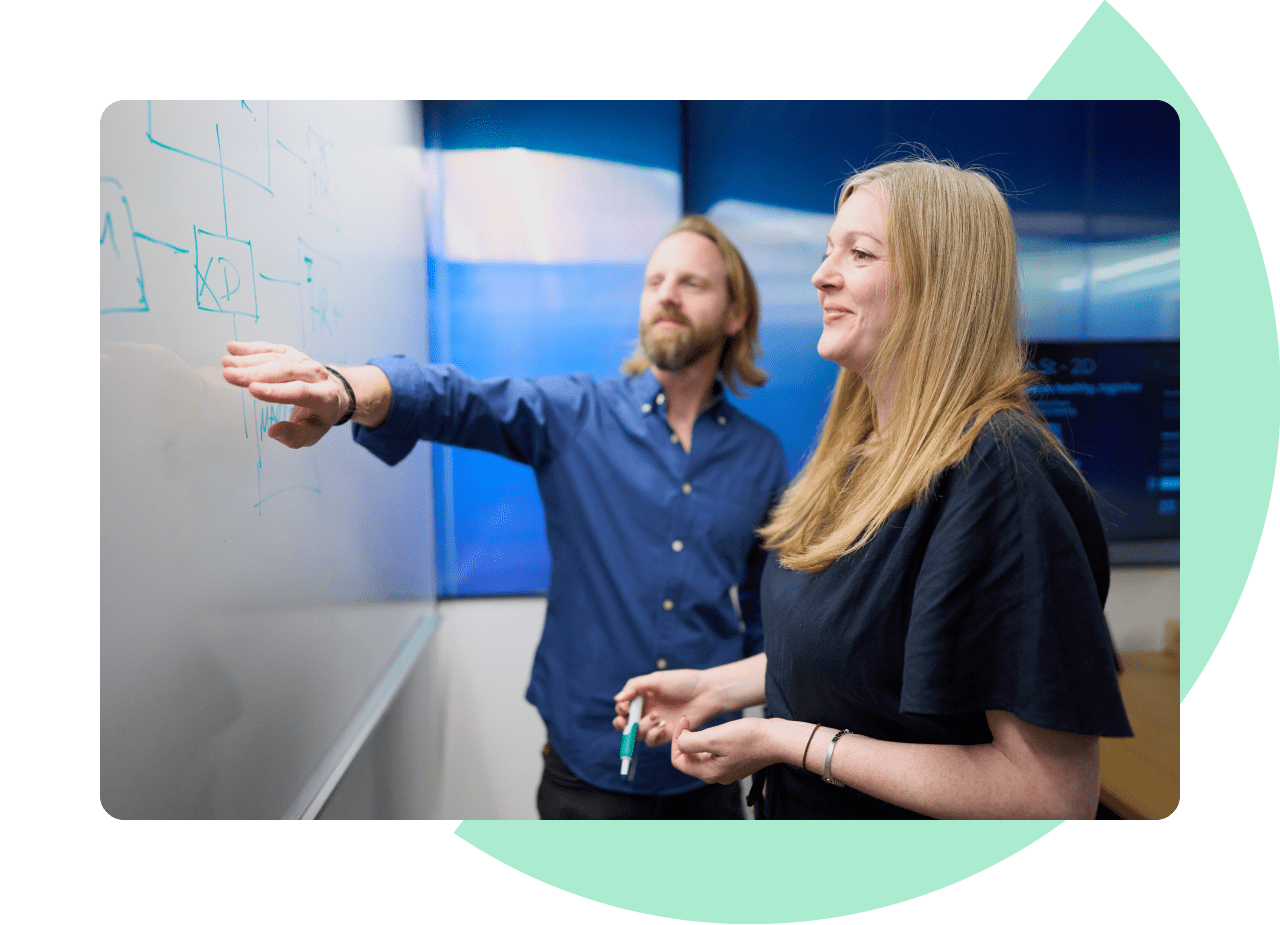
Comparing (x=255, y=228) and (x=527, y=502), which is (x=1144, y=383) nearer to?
(x=527, y=502)

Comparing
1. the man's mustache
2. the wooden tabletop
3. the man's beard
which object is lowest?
the wooden tabletop

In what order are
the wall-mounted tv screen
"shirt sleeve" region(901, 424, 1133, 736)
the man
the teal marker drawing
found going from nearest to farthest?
"shirt sleeve" region(901, 424, 1133, 736) → the teal marker drawing → the wall-mounted tv screen → the man

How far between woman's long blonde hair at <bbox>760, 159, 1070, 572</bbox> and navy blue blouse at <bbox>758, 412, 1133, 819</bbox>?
34mm

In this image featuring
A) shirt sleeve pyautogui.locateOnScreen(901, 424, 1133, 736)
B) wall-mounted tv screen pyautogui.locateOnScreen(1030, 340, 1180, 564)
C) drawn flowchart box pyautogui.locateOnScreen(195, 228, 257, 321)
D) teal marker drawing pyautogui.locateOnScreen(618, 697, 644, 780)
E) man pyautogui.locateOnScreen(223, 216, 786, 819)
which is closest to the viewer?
shirt sleeve pyautogui.locateOnScreen(901, 424, 1133, 736)

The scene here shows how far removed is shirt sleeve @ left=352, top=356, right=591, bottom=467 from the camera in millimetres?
957

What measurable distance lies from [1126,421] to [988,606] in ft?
1.69

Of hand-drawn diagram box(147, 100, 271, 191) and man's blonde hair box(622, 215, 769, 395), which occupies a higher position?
hand-drawn diagram box(147, 100, 271, 191)

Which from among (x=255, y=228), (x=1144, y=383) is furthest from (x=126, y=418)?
(x=1144, y=383)

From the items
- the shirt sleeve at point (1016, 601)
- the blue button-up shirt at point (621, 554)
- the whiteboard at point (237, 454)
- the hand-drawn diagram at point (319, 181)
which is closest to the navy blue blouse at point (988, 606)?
the shirt sleeve at point (1016, 601)

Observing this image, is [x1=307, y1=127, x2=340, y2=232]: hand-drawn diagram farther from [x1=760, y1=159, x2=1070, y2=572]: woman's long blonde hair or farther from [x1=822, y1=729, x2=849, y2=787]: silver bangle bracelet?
[x1=822, y1=729, x2=849, y2=787]: silver bangle bracelet

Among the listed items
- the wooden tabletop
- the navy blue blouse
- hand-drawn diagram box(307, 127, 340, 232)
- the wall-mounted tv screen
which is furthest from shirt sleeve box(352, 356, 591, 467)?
the wooden tabletop

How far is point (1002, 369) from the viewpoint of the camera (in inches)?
31.6

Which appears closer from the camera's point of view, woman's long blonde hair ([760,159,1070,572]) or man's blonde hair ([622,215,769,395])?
woman's long blonde hair ([760,159,1070,572])
